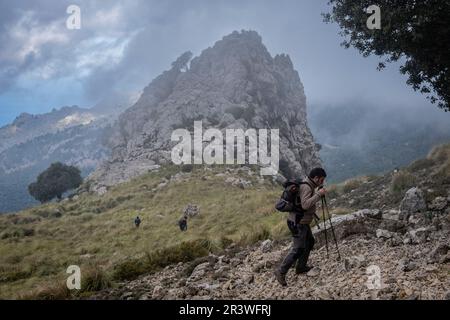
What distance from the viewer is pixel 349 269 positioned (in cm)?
1050

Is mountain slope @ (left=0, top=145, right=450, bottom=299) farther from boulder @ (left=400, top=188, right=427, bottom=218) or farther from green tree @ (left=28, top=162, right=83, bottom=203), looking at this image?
green tree @ (left=28, top=162, right=83, bottom=203)

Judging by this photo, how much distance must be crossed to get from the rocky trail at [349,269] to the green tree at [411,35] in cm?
485

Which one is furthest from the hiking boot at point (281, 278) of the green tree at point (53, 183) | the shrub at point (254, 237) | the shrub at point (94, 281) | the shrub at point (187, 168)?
the green tree at point (53, 183)

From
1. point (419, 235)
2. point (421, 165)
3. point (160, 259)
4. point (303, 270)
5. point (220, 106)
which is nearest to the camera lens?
point (303, 270)

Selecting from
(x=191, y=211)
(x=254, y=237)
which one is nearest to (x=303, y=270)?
(x=254, y=237)

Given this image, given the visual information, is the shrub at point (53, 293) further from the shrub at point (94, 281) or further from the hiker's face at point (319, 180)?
the hiker's face at point (319, 180)

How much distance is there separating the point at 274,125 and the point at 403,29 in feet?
222

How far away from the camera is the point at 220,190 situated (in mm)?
47531

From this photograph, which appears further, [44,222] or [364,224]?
[44,222]

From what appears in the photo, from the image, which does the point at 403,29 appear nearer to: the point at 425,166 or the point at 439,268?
the point at 439,268

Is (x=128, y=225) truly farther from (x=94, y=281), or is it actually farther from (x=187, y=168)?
(x=94, y=281)

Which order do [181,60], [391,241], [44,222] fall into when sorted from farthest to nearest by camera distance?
1. [181,60]
2. [44,222]
3. [391,241]

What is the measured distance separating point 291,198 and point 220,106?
7455 cm
